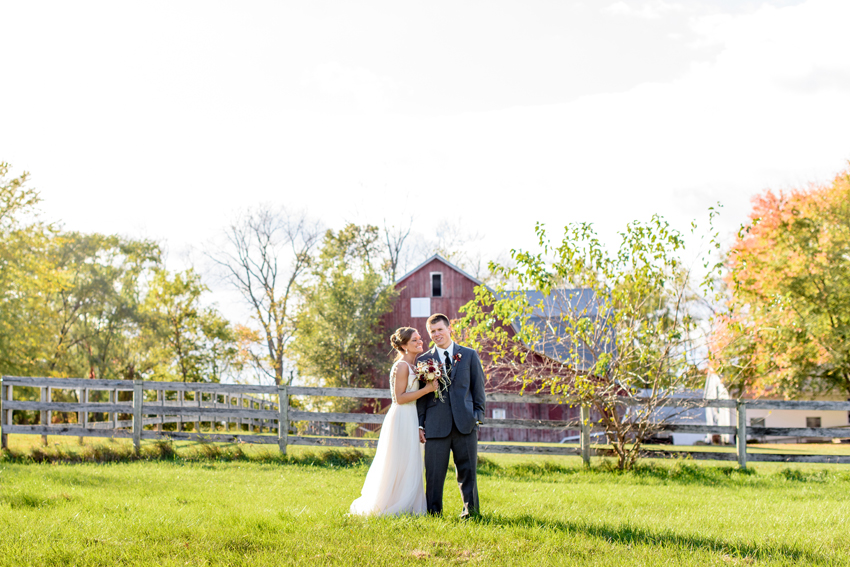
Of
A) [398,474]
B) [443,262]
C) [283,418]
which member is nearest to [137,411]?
[283,418]

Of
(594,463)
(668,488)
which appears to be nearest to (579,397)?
(594,463)

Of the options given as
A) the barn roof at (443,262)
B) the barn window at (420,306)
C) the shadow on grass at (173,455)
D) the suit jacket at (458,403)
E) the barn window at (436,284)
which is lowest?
the shadow on grass at (173,455)

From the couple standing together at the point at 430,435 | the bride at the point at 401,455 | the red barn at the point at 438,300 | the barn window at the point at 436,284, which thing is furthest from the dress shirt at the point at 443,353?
the barn window at the point at 436,284

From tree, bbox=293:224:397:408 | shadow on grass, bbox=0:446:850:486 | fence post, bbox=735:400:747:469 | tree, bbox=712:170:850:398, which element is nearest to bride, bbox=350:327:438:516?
shadow on grass, bbox=0:446:850:486

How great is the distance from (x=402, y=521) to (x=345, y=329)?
2269 cm

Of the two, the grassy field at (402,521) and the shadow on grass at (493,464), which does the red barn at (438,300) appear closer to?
the shadow on grass at (493,464)

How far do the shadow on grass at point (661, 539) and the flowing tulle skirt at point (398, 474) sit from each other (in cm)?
62

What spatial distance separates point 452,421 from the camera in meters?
6.34

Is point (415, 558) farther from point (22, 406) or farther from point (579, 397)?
point (22, 406)

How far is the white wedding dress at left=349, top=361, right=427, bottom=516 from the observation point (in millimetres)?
6273

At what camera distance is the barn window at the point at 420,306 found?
29812mm

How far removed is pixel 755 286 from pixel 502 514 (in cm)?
1858

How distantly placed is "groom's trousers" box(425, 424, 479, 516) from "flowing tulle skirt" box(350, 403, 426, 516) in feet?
0.32

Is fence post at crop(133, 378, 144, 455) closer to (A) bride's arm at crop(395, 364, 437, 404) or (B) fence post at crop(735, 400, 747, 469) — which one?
(A) bride's arm at crop(395, 364, 437, 404)
